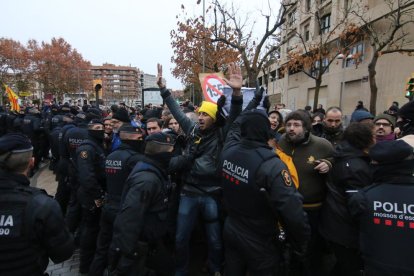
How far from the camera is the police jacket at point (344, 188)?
2697mm

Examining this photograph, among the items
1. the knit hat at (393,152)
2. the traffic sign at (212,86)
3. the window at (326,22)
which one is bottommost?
the knit hat at (393,152)

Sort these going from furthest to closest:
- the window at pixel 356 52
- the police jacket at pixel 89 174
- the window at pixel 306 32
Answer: the window at pixel 306 32
the window at pixel 356 52
the police jacket at pixel 89 174

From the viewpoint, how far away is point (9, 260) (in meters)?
1.96

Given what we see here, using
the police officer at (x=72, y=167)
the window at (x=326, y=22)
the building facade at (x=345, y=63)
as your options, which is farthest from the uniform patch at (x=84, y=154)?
the window at (x=326, y=22)

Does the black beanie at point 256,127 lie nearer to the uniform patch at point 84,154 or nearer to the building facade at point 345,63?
the uniform patch at point 84,154

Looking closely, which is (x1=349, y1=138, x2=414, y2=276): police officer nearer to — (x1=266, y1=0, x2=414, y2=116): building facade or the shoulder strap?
the shoulder strap

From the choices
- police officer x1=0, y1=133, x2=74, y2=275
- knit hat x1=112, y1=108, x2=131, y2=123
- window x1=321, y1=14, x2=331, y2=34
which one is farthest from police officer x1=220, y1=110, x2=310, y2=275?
window x1=321, y1=14, x2=331, y2=34

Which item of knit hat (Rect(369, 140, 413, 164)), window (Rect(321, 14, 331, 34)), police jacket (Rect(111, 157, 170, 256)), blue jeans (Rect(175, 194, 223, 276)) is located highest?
window (Rect(321, 14, 331, 34))

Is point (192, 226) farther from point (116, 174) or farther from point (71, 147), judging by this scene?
point (71, 147)

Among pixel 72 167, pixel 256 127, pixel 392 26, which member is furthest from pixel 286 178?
pixel 392 26

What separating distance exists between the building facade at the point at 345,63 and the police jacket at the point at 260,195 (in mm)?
11076

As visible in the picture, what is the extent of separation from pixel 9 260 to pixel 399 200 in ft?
8.75

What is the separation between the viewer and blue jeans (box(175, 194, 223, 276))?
3.49 m

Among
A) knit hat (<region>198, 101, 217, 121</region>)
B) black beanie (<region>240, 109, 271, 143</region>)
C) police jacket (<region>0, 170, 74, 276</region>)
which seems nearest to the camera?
police jacket (<region>0, 170, 74, 276</region>)
